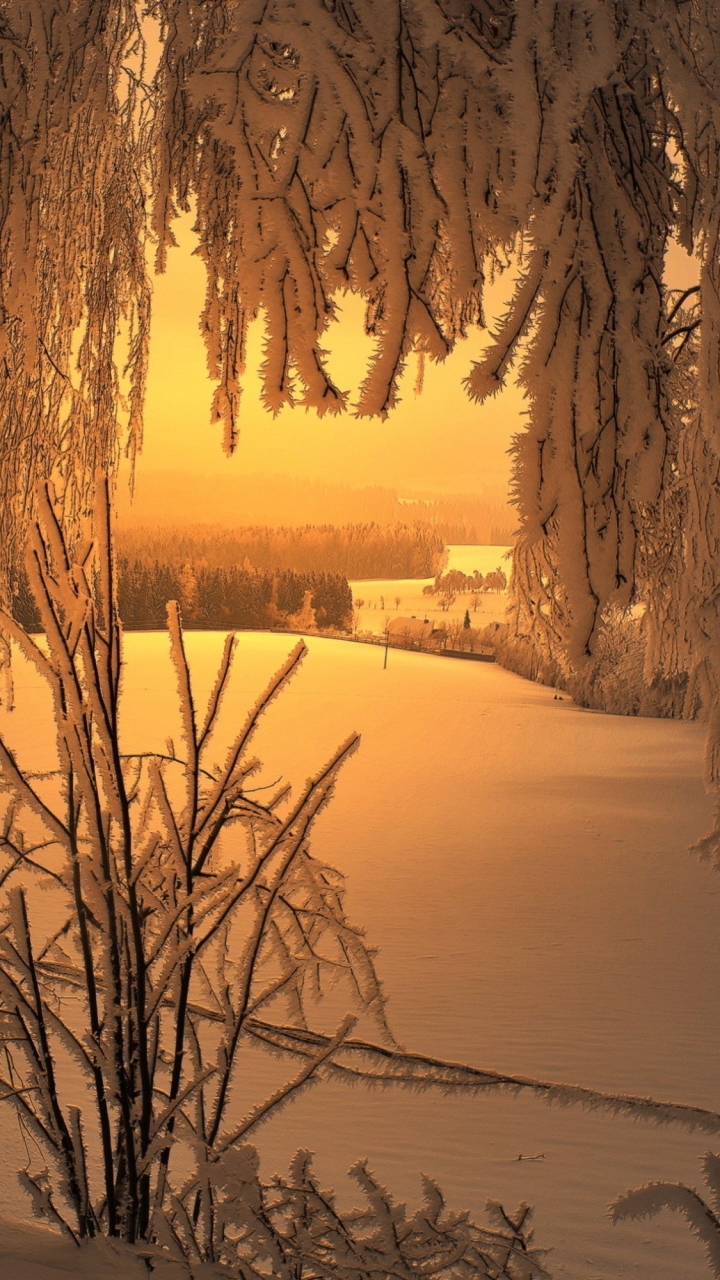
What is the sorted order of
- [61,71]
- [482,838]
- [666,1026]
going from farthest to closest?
[482,838], [666,1026], [61,71]

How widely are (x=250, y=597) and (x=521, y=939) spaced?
19.4m

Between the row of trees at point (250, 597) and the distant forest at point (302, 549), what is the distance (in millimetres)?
228

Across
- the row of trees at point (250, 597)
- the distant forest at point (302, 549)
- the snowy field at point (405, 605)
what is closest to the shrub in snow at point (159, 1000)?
the distant forest at point (302, 549)

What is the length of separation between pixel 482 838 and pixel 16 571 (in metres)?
6.85

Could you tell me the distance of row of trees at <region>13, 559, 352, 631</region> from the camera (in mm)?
23844

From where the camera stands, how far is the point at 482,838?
29.0ft

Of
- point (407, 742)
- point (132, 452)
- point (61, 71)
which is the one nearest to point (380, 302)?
point (61, 71)

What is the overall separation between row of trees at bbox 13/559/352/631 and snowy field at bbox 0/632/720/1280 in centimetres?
801

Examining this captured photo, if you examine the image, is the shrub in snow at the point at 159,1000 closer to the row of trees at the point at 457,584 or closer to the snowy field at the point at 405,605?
the snowy field at the point at 405,605

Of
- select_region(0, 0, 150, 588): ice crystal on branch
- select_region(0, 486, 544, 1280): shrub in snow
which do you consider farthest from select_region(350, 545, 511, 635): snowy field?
select_region(0, 486, 544, 1280): shrub in snow

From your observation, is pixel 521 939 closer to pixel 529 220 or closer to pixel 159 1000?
pixel 159 1000

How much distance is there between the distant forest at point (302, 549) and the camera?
23.8 m

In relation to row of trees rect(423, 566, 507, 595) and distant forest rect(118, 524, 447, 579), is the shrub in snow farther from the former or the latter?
row of trees rect(423, 566, 507, 595)

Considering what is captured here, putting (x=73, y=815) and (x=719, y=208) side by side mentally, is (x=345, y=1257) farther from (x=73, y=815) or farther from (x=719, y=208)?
(x=719, y=208)
